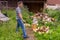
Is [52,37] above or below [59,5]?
above

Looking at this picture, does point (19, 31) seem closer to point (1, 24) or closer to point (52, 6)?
point (1, 24)

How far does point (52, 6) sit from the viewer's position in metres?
28.1

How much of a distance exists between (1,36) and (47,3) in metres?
16.3

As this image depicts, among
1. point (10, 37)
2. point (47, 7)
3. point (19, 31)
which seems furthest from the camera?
point (47, 7)

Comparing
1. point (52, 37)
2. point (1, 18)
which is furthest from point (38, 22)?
point (52, 37)

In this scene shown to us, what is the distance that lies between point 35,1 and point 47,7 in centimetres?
138

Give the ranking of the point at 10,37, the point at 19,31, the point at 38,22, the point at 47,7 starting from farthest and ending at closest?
the point at 47,7, the point at 38,22, the point at 19,31, the point at 10,37

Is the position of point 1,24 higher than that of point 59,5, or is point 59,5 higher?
point 1,24

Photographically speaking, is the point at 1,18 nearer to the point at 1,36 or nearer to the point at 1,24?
the point at 1,24

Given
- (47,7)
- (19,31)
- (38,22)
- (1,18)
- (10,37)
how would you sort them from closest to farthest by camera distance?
(10,37) → (19,31) → (1,18) → (38,22) → (47,7)

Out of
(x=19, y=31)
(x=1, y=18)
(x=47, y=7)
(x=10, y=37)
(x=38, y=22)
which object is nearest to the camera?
(x=10, y=37)

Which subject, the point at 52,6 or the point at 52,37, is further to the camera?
the point at 52,6

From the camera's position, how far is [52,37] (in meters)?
12.9

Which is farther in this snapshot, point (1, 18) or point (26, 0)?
point (26, 0)
